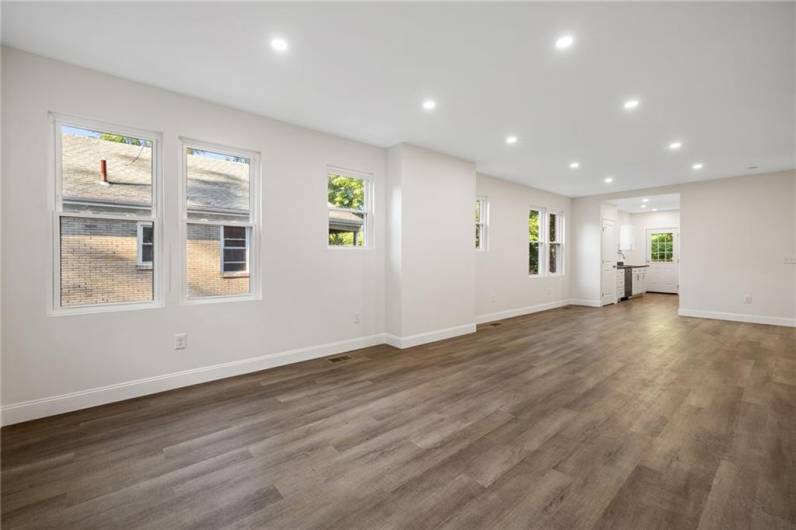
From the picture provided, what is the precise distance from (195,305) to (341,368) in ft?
5.29

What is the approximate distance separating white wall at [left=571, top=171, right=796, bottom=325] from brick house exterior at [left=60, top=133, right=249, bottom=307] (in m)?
8.59

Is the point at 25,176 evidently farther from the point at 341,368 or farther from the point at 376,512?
the point at 376,512

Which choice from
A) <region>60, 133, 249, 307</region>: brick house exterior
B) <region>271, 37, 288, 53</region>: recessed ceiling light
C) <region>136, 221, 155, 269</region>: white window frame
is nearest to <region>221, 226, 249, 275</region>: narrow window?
<region>60, 133, 249, 307</region>: brick house exterior

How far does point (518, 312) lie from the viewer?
7.18 m

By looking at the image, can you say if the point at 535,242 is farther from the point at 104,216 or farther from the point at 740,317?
the point at 104,216

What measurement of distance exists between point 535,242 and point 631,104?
15.2 feet

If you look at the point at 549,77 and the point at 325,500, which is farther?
the point at 549,77

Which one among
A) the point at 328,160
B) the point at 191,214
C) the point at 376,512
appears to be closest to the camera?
the point at 376,512

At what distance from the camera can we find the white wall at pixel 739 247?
19.6 feet

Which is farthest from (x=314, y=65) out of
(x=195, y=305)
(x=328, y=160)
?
(x=195, y=305)

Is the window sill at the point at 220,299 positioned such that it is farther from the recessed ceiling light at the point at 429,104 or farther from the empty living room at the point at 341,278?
the recessed ceiling light at the point at 429,104

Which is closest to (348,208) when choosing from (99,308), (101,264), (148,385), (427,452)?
(101,264)

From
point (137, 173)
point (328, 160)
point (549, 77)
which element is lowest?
point (137, 173)

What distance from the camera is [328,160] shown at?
4.28 meters
